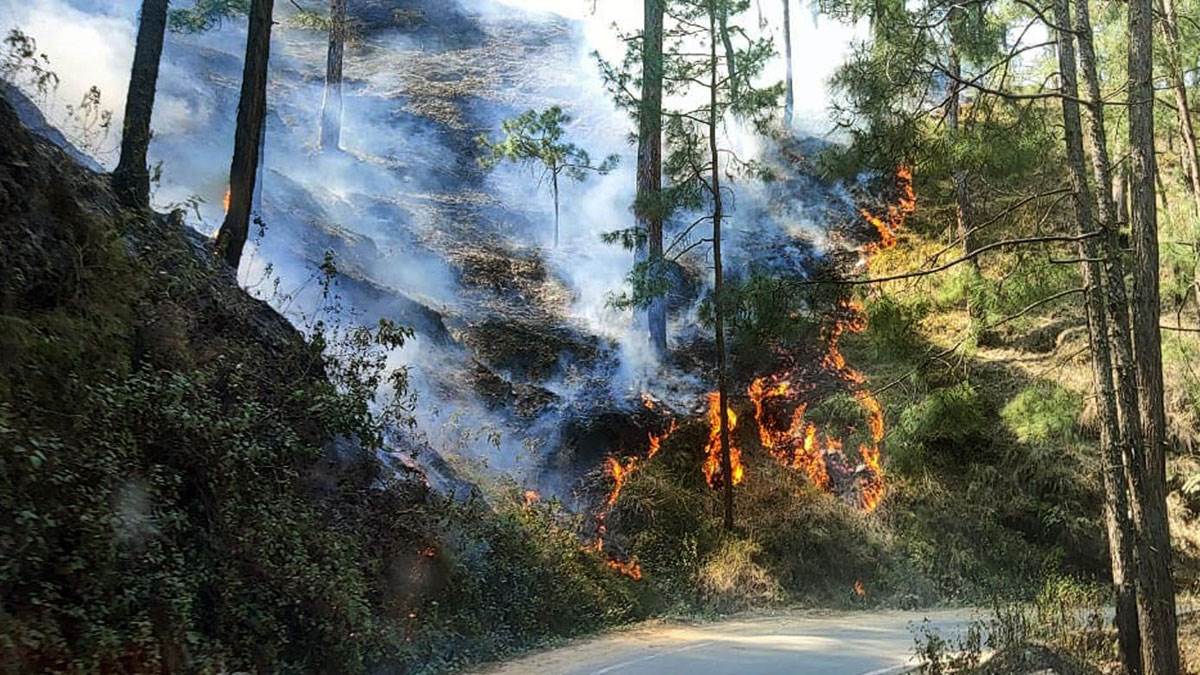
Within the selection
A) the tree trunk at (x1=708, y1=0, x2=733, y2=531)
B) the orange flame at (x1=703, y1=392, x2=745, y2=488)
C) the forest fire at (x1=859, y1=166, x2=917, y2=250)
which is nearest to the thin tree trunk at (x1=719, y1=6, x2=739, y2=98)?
the tree trunk at (x1=708, y1=0, x2=733, y2=531)

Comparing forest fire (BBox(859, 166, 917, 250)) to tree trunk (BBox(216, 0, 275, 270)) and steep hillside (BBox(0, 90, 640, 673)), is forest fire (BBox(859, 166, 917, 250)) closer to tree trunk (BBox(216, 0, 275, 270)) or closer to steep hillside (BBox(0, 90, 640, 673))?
steep hillside (BBox(0, 90, 640, 673))

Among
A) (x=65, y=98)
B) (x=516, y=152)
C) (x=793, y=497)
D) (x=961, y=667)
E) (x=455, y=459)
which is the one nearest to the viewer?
(x=961, y=667)

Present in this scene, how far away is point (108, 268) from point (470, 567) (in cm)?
574

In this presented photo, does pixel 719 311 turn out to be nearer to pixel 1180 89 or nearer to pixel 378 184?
pixel 1180 89

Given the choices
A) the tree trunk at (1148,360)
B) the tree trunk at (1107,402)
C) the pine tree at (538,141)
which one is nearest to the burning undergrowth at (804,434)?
the tree trunk at (1107,402)

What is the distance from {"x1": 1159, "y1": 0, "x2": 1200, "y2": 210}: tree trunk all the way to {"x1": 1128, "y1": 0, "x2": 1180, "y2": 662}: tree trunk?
7.58ft

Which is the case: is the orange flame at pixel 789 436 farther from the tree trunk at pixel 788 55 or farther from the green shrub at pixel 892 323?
the tree trunk at pixel 788 55

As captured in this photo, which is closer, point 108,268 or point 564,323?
point 108,268

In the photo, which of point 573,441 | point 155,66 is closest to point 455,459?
point 573,441

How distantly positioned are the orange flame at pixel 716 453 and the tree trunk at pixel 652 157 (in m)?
2.81

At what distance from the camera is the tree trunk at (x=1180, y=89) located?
11.3m

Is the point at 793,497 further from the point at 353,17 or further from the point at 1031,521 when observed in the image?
the point at 353,17

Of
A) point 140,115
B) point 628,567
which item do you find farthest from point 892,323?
point 140,115

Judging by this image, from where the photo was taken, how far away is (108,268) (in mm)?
7543
